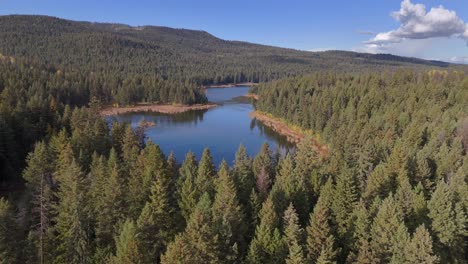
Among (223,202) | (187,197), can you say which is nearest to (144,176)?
(187,197)

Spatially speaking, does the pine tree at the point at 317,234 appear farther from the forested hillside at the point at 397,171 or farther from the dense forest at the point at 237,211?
the forested hillside at the point at 397,171

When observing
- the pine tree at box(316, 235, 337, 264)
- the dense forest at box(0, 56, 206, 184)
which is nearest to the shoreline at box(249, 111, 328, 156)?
the dense forest at box(0, 56, 206, 184)

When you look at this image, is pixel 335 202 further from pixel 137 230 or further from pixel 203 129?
pixel 203 129

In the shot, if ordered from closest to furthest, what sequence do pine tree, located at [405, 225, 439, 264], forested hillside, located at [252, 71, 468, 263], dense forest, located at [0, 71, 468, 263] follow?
pine tree, located at [405, 225, 439, 264] < dense forest, located at [0, 71, 468, 263] < forested hillside, located at [252, 71, 468, 263]

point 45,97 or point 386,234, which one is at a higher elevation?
point 386,234

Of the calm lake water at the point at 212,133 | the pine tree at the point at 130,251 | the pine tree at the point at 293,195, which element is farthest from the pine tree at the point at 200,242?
the calm lake water at the point at 212,133

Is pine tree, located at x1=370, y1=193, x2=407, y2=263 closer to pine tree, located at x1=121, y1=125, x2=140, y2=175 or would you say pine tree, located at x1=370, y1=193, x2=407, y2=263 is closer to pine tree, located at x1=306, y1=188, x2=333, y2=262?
pine tree, located at x1=306, y1=188, x2=333, y2=262

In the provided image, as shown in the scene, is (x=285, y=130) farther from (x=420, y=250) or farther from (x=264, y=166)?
(x=420, y=250)
